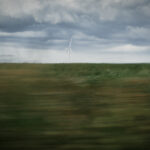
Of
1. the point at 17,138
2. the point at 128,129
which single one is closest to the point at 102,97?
the point at 128,129

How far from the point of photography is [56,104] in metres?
4.57

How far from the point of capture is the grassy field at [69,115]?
3.45 metres

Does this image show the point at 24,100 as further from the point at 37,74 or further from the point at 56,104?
the point at 37,74

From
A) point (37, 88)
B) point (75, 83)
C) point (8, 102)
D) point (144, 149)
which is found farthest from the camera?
point (75, 83)

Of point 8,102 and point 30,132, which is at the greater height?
point 8,102

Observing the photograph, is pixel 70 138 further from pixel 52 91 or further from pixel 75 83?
pixel 75 83

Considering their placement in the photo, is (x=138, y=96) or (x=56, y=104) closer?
(x=56, y=104)

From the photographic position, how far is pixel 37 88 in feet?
17.7

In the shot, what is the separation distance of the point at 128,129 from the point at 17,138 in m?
1.62

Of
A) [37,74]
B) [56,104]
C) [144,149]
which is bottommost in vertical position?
[144,149]

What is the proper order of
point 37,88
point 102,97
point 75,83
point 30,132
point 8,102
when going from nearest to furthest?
point 30,132 < point 8,102 < point 102,97 < point 37,88 < point 75,83

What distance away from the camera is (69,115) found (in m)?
4.17

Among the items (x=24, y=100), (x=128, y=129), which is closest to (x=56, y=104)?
(x=24, y=100)

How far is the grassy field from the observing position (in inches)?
136
